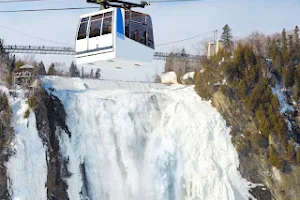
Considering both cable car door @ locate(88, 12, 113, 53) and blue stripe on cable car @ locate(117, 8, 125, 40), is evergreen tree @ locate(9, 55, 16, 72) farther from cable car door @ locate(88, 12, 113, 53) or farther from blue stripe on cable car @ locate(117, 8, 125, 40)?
blue stripe on cable car @ locate(117, 8, 125, 40)

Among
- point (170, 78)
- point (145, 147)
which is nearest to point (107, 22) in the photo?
point (145, 147)

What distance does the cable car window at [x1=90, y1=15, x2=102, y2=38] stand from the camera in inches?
944

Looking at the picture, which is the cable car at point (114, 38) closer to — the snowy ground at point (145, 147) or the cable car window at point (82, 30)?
the cable car window at point (82, 30)

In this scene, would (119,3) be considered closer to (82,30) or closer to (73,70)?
(82,30)

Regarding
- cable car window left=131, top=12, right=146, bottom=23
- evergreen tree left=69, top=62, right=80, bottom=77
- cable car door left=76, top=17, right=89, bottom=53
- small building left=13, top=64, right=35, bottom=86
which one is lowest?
small building left=13, top=64, right=35, bottom=86

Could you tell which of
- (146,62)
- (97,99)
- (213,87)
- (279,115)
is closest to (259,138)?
(279,115)

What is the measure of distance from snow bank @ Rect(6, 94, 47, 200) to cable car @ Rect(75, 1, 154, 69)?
732cm

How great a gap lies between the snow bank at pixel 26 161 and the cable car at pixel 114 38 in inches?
288

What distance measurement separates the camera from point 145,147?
36219mm

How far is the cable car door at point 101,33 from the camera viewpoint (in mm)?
23797

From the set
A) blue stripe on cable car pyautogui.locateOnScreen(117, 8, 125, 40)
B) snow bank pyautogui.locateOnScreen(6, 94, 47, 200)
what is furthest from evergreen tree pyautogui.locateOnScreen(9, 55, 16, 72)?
blue stripe on cable car pyautogui.locateOnScreen(117, 8, 125, 40)

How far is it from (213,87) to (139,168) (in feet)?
25.9

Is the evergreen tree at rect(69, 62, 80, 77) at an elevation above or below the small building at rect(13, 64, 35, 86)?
above

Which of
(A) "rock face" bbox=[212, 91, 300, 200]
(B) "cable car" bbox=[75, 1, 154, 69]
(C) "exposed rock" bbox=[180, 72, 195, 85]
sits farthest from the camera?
(C) "exposed rock" bbox=[180, 72, 195, 85]
